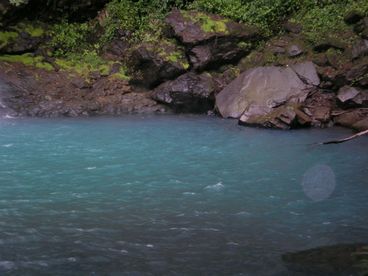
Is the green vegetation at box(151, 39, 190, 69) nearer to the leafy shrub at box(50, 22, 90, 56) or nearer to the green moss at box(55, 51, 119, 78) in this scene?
the green moss at box(55, 51, 119, 78)

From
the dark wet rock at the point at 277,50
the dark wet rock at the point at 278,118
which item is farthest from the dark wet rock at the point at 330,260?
the dark wet rock at the point at 277,50

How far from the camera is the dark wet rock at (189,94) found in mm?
18141

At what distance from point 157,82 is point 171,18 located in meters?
2.80

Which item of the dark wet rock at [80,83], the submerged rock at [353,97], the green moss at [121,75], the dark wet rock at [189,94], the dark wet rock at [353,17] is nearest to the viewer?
the submerged rock at [353,97]

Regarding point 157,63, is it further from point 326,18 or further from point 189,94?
point 326,18

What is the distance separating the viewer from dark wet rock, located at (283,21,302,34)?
64.0 feet

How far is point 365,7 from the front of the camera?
18062 mm

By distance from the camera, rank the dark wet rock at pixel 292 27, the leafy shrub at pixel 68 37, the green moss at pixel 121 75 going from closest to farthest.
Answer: the dark wet rock at pixel 292 27
the green moss at pixel 121 75
the leafy shrub at pixel 68 37

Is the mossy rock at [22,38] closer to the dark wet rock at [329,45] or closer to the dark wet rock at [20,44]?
the dark wet rock at [20,44]

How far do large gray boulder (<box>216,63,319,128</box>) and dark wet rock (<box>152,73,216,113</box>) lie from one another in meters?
0.53

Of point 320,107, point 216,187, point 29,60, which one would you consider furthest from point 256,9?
point 216,187

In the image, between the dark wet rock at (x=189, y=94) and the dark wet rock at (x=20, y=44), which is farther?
the dark wet rock at (x=20, y=44)

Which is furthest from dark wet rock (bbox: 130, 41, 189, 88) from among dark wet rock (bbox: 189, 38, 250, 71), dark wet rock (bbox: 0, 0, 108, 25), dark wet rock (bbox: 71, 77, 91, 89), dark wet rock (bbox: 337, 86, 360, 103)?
dark wet rock (bbox: 337, 86, 360, 103)

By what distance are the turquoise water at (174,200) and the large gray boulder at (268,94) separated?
108cm
